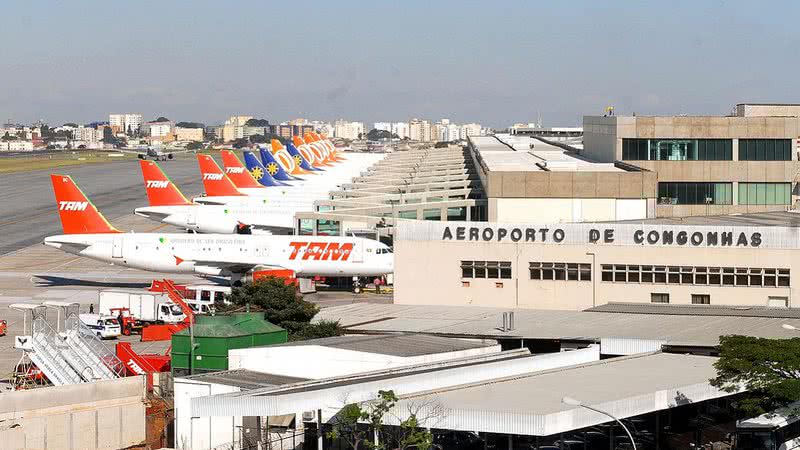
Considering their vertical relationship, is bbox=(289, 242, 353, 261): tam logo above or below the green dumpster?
above

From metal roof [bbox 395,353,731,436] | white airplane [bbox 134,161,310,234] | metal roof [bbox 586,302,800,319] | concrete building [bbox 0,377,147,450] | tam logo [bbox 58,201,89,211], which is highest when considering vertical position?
tam logo [bbox 58,201,89,211]

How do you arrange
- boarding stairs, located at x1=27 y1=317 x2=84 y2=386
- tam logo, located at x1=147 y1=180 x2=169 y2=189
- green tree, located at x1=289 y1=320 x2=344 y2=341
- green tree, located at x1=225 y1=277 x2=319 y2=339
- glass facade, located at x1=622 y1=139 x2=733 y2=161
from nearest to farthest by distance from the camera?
1. boarding stairs, located at x1=27 y1=317 x2=84 y2=386
2. green tree, located at x1=289 y1=320 x2=344 y2=341
3. green tree, located at x1=225 y1=277 x2=319 y2=339
4. glass facade, located at x1=622 y1=139 x2=733 y2=161
5. tam logo, located at x1=147 y1=180 x2=169 y2=189

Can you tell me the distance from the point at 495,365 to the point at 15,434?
15876 millimetres

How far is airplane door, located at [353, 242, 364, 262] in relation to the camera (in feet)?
296

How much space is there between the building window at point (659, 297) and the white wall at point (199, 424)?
92.7 feet

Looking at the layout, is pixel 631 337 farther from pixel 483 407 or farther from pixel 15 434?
pixel 15 434

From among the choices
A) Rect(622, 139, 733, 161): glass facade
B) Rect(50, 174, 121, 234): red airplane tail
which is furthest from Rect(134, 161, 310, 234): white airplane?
Rect(622, 139, 733, 161): glass facade

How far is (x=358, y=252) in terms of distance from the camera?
90.3m

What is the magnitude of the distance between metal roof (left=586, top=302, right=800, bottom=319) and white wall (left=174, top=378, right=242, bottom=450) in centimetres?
2349

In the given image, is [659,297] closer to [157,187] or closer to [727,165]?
[727,165]

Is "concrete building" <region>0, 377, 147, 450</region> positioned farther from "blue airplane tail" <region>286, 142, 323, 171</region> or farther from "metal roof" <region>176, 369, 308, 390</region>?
"blue airplane tail" <region>286, 142, 323, 171</region>

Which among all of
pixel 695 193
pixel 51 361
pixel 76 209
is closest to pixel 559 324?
pixel 51 361

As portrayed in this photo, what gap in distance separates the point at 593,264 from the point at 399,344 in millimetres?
19337

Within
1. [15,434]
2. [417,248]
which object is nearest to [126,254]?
[417,248]
